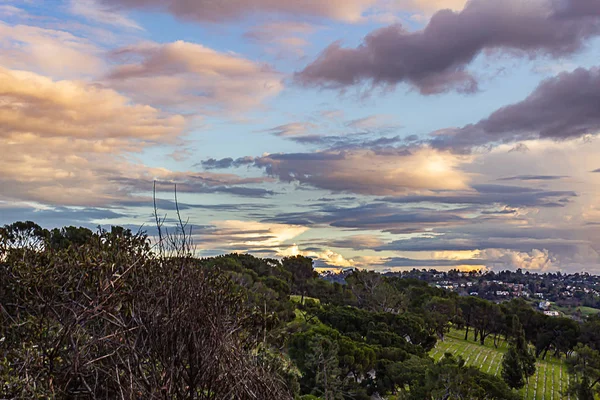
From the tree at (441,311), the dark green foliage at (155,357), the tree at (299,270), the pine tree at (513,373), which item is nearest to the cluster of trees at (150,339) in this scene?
the dark green foliage at (155,357)

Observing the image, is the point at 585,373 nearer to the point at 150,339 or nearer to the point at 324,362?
the point at 324,362

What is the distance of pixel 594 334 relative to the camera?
6756 centimetres

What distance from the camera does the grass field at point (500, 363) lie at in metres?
52.9

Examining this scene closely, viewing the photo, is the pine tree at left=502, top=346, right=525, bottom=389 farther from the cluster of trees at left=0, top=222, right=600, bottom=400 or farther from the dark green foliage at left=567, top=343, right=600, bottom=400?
the cluster of trees at left=0, top=222, right=600, bottom=400

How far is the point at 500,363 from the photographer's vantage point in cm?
6203

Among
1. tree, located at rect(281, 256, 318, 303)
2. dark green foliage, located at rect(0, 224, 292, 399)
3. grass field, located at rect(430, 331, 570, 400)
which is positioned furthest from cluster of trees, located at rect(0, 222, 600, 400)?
tree, located at rect(281, 256, 318, 303)

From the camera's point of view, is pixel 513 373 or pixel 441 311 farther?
pixel 441 311

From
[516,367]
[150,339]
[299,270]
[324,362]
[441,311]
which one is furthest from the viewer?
[299,270]

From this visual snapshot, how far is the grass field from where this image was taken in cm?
5288

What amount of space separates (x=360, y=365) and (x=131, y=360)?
84.1ft

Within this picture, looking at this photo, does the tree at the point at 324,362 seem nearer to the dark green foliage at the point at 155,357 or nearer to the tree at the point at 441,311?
the dark green foliage at the point at 155,357

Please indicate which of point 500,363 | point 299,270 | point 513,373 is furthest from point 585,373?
point 299,270

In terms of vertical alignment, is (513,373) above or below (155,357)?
below

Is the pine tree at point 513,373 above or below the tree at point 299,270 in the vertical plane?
below
